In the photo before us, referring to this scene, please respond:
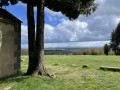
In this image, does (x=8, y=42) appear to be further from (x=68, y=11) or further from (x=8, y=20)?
(x=68, y=11)

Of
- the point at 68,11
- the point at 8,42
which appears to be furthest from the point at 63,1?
the point at 8,42

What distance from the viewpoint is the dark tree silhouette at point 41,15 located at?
6.46 m

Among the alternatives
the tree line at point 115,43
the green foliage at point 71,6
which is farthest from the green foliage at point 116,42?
the green foliage at point 71,6

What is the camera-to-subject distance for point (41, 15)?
6.63 metres

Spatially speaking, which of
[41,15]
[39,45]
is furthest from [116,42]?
[39,45]

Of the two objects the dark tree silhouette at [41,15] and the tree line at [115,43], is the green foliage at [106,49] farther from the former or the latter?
the dark tree silhouette at [41,15]

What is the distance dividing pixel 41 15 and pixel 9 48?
2.71 m

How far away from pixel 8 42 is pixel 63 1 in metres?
4.56

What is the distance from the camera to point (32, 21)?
7086 mm

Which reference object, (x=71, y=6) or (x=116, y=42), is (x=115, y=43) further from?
(x=71, y=6)

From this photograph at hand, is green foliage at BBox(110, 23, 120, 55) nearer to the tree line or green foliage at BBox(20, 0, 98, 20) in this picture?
the tree line

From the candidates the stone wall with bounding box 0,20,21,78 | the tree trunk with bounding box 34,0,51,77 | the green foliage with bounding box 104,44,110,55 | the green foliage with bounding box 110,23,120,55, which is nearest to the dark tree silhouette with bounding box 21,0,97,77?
the tree trunk with bounding box 34,0,51,77

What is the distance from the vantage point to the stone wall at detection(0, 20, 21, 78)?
6105 mm

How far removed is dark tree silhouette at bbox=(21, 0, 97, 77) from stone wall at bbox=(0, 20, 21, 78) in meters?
0.86
